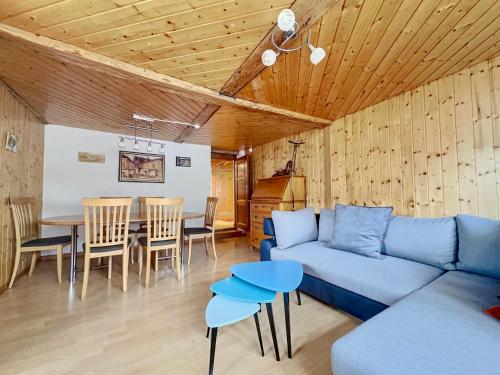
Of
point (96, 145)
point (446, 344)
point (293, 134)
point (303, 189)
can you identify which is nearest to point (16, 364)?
point (446, 344)

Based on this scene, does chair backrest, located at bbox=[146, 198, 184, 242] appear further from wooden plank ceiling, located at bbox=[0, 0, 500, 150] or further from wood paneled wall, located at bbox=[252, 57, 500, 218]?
wood paneled wall, located at bbox=[252, 57, 500, 218]

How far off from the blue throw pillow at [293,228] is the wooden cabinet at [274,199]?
108 cm

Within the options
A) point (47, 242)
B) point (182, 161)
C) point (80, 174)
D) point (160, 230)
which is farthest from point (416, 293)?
point (80, 174)

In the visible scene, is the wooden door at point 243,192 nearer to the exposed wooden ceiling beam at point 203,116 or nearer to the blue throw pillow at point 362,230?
the exposed wooden ceiling beam at point 203,116

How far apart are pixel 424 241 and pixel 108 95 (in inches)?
142

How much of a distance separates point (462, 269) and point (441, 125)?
60.8 inches

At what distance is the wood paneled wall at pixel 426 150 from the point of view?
6.80 feet

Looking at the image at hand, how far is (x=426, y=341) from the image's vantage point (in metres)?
0.88

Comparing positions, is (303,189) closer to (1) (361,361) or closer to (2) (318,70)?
(2) (318,70)

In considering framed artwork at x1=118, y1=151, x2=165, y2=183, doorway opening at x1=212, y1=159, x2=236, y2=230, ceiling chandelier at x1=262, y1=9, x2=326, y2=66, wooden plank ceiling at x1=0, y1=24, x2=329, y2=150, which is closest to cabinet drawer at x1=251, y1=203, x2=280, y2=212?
wooden plank ceiling at x1=0, y1=24, x2=329, y2=150

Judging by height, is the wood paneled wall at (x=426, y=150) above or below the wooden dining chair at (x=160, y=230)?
above

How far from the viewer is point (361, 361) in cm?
83

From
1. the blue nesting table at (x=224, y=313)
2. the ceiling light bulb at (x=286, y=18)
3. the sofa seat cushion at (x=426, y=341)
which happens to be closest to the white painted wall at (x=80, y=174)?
the blue nesting table at (x=224, y=313)

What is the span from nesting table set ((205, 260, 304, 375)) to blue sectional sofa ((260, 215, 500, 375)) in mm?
434
